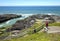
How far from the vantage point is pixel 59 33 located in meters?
21.2

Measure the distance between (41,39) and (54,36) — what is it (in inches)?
70.8

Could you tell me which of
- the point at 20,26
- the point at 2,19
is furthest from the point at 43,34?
the point at 2,19

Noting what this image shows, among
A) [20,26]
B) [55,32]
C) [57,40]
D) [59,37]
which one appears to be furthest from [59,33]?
[20,26]

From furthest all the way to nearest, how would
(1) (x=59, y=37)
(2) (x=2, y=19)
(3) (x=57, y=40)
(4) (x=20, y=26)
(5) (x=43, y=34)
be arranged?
1. (2) (x=2, y=19)
2. (4) (x=20, y=26)
3. (5) (x=43, y=34)
4. (1) (x=59, y=37)
5. (3) (x=57, y=40)

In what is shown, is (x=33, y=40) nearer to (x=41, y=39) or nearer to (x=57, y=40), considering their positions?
(x=41, y=39)

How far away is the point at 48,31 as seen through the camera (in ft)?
72.4

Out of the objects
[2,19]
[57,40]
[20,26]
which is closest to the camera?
[57,40]

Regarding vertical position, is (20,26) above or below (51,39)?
below

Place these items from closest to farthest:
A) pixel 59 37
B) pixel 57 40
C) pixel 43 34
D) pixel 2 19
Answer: pixel 57 40
pixel 59 37
pixel 43 34
pixel 2 19

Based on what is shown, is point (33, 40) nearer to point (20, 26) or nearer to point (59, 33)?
point (59, 33)

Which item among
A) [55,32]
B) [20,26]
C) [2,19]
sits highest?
[55,32]

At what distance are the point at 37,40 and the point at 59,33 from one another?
411cm

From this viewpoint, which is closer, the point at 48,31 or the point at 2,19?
the point at 48,31

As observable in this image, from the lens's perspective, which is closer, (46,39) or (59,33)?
(46,39)
